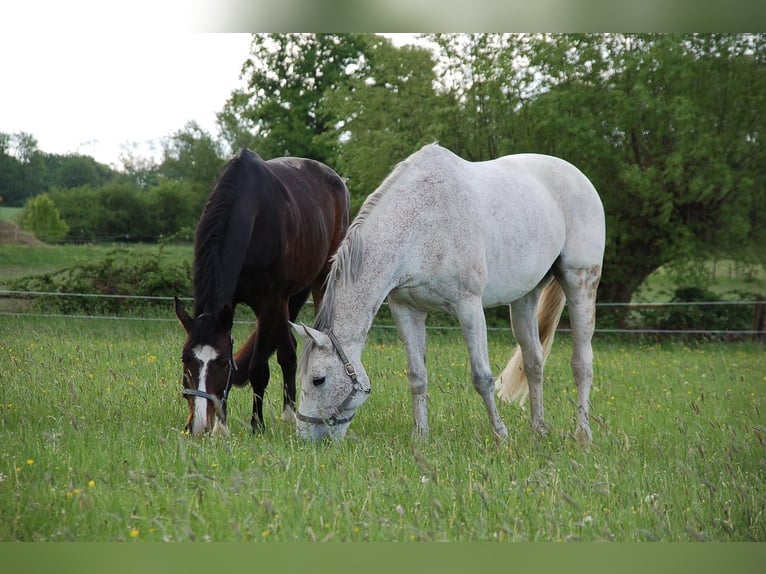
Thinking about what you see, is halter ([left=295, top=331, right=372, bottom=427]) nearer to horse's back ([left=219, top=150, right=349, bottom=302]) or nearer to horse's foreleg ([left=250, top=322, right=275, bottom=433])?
horse's back ([left=219, top=150, right=349, bottom=302])

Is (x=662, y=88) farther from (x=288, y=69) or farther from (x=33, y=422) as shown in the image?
(x=33, y=422)

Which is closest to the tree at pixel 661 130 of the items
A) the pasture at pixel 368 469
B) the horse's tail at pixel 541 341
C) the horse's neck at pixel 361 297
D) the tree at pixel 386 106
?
the tree at pixel 386 106

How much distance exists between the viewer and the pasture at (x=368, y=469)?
123 inches

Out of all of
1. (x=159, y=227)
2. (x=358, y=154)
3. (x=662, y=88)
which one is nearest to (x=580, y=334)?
(x=662, y=88)

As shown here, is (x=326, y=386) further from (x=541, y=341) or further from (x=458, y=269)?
(x=541, y=341)

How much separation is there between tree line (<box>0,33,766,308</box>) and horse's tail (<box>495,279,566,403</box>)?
5171 millimetres

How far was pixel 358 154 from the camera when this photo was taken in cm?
1252

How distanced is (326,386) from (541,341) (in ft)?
8.15

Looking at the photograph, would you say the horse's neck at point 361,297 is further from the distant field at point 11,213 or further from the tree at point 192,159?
the tree at point 192,159

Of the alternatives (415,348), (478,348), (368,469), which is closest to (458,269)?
(478,348)

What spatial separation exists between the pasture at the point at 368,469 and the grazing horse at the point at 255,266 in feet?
1.22

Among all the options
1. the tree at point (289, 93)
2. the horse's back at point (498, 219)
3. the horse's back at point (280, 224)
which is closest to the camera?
the horse's back at point (498, 219)

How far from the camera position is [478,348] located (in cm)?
494
